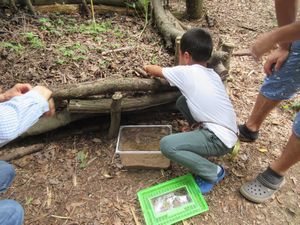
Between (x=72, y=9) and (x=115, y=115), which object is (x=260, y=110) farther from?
(x=72, y=9)

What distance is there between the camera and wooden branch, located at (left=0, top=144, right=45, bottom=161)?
284 centimetres

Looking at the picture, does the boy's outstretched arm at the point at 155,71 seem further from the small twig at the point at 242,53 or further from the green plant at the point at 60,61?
the small twig at the point at 242,53

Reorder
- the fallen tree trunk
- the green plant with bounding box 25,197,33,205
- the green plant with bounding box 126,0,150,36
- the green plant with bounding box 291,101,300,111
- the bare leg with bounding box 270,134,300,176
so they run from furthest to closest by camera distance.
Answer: the green plant with bounding box 126,0,150,36
the green plant with bounding box 291,101,300,111
the fallen tree trunk
the green plant with bounding box 25,197,33,205
the bare leg with bounding box 270,134,300,176

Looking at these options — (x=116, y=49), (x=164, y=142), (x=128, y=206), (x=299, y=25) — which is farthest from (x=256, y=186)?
(x=116, y=49)

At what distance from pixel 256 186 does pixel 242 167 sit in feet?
1.02

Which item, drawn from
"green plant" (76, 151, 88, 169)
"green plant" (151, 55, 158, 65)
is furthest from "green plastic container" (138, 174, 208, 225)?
"green plant" (151, 55, 158, 65)

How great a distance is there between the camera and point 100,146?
119 inches

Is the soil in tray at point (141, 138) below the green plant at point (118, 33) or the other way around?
below

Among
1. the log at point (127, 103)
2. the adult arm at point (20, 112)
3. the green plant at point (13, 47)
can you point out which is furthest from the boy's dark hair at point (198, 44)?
the green plant at point (13, 47)

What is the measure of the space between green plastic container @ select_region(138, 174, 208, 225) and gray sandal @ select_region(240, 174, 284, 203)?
0.38m

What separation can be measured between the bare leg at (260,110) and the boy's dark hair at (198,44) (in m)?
0.71

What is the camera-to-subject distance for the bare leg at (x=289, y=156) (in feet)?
7.61

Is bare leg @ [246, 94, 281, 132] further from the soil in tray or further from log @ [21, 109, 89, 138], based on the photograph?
log @ [21, 109, 89, 138]

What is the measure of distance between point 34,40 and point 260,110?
9.64ft
